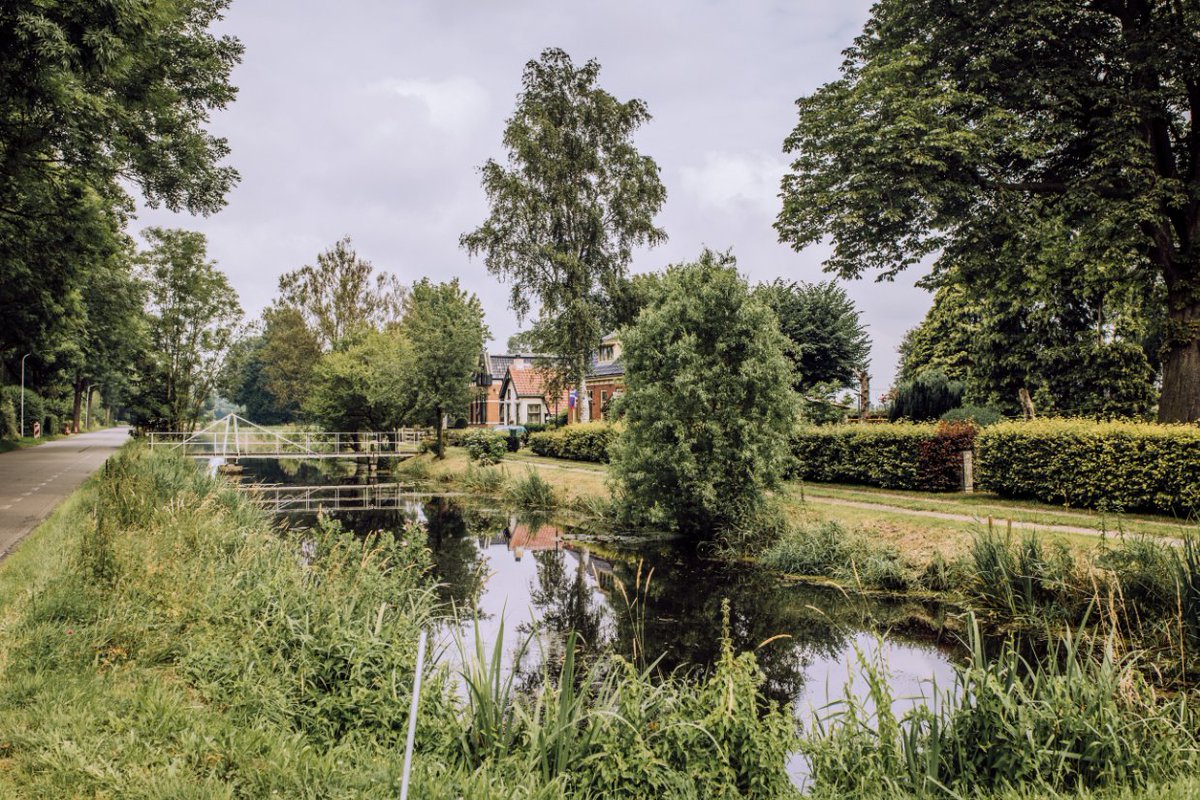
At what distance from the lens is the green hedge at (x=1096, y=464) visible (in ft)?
39.2

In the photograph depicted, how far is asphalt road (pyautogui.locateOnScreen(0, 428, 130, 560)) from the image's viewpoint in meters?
11.2

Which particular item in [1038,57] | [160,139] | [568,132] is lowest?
[160,139]

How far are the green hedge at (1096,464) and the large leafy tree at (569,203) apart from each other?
1917cm

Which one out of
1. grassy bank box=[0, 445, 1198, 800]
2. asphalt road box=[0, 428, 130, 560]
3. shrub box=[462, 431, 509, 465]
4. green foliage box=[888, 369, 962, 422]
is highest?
green foliage box=[888, 369, 962, 422]

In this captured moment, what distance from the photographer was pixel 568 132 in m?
32.0

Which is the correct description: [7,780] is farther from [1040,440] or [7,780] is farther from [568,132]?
[568,132]

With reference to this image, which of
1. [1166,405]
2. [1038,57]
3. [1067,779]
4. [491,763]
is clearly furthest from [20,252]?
[1166,405]

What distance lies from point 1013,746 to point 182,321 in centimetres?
4944

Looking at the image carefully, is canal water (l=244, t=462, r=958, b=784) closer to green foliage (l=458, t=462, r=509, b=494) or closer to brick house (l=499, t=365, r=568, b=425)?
green foliage (l=458, t=462, r=509, b=494)

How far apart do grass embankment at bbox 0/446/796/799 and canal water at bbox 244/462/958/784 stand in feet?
1.78

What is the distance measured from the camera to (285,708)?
15.9ft

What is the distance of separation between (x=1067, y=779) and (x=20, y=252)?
17642 millimetres

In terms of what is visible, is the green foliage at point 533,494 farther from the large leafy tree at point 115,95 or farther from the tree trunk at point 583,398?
the large leafy tree at point 115,95

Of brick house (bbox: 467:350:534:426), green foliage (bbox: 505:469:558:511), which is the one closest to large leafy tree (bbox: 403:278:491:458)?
green foliage (bbox: 505:469:558:511)
